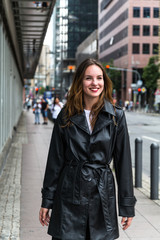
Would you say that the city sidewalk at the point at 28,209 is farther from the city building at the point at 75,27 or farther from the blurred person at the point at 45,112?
the city building at the point at 75,27

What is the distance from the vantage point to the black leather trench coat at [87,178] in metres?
3.05

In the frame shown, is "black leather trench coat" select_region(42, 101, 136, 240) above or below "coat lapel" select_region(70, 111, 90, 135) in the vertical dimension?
below

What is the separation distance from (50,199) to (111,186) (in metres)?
0.40

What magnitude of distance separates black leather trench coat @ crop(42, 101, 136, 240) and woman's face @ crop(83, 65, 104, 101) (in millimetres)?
116

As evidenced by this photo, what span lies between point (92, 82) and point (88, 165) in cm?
54

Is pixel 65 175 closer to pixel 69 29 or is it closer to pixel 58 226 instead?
pixel 58 226

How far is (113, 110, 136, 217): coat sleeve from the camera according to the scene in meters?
3.22

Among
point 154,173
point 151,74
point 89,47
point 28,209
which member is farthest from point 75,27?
point 28,209

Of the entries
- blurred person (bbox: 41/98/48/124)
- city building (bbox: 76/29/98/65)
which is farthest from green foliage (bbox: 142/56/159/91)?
blurred person (bbox: 41/98/48/124)

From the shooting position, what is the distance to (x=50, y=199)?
320 cm

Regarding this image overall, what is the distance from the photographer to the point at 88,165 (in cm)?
310

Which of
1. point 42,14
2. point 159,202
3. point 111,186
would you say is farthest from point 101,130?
point 42,14

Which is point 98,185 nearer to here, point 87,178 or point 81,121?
point 87,178

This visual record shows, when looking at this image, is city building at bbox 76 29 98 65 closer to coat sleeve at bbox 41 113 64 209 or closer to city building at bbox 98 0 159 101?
city building at bbox 98 0 159 101
